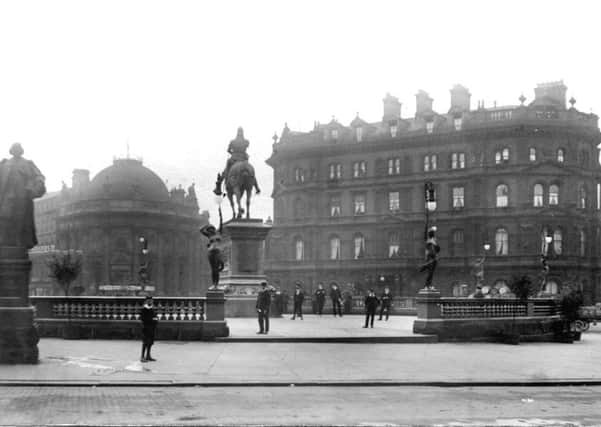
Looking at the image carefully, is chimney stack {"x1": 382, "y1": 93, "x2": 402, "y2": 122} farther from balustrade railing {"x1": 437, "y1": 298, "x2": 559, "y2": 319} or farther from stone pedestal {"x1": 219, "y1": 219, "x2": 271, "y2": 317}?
stone pedestal {"x1": 219, "y1": 219, "x2": 271, "y2": 317}

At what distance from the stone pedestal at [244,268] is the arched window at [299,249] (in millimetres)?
57743

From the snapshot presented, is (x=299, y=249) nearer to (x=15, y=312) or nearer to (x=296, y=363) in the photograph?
(x=296, y=363)

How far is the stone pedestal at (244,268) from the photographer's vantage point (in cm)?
3838

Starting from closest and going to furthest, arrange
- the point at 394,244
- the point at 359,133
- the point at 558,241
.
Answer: the point at 558,241 < the point at 394,244 < the point at 359,133

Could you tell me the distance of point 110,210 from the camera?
11819cm

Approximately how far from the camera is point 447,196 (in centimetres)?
8875

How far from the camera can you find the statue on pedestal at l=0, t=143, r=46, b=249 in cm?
2127

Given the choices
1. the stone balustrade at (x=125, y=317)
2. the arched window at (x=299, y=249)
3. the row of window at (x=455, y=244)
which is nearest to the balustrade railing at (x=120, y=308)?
the stone balustrade at (x=125, y=317)

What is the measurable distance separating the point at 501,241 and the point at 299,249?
72.9 ft

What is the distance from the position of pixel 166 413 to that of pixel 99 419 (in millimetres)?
1198

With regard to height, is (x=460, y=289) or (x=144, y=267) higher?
(x=144, y=267)

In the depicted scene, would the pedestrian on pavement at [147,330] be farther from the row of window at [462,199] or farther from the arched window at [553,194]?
the arched window at [553,194]

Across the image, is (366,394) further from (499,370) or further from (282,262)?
(282,262)

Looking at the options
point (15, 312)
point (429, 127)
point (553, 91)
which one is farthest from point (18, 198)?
point (553, 91)
